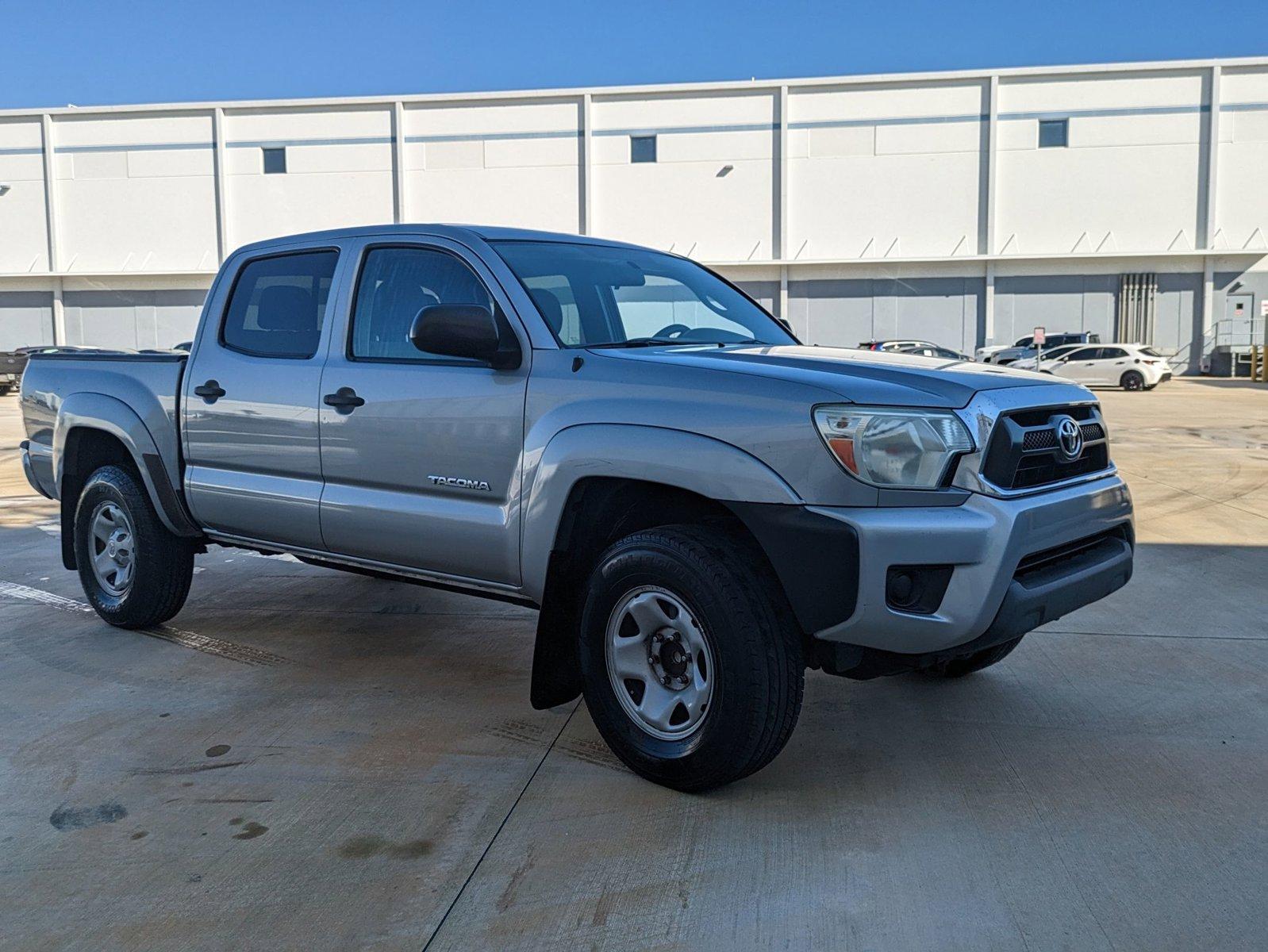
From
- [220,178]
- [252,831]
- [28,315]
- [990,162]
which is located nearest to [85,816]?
[252,831]

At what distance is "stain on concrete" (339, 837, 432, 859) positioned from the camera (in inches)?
132

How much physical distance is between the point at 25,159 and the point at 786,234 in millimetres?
28588

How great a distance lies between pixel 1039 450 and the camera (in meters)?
3.66

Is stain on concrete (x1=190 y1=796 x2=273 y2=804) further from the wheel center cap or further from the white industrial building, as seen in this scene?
the white industrial building

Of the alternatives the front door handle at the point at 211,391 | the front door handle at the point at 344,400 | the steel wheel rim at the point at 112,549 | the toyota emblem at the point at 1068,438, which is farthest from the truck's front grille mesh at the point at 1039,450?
the steel wheel rim at the point at 112,549

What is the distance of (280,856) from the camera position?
3355 mm

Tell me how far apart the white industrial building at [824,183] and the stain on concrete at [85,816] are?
36098 mm

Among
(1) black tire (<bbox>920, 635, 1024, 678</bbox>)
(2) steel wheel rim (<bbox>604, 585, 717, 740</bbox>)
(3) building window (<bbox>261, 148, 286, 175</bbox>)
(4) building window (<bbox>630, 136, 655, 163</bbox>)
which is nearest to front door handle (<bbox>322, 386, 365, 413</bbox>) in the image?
(2) steel wheel rim (<bbox>604, 585, 717, 740</bbox>)

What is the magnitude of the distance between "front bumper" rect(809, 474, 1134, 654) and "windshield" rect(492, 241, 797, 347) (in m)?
1.39

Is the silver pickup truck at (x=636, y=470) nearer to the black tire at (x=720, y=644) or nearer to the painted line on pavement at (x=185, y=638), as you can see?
the black tire at (x=720, y=644)

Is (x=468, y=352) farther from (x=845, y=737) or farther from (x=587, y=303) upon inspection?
(x=845, y=737)

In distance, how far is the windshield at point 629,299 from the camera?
4348mm

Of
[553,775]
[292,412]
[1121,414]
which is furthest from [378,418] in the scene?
[1121,414]

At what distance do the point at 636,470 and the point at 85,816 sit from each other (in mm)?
2059
